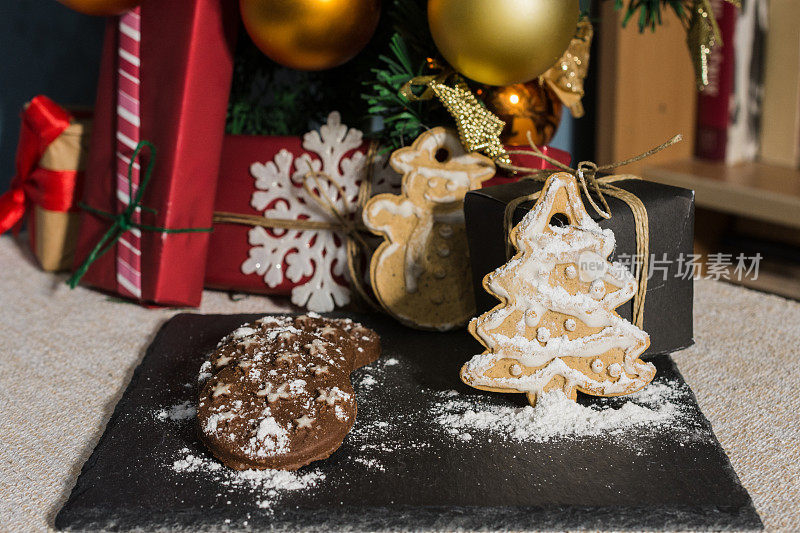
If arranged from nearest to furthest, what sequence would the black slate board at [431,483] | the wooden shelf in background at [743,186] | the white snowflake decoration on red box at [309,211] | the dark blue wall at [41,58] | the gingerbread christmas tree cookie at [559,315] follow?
the black slate board at [431,483]
the gingerbread christmas tree cookie at [559,315]
the white snowflake decoration on red box at [309,211]
the dark blue wall at [41,58]
the wooden shelf in background at [743,186]

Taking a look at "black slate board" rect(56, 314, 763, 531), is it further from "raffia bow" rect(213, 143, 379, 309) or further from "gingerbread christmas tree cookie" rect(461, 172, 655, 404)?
"raffia bow" rect(213, 143, 379, 309)

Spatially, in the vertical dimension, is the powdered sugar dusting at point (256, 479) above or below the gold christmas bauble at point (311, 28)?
below

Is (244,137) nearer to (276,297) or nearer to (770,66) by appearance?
(276,297)

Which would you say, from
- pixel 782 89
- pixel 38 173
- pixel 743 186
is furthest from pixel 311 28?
pixel 782 89

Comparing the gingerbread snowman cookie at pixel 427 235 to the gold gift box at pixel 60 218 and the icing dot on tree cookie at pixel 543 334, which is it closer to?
the icing dot on tree cookie at pixel 543 334

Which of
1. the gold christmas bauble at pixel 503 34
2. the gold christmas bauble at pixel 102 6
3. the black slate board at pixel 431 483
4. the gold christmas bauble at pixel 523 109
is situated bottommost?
the black slate board at pixel 431 483

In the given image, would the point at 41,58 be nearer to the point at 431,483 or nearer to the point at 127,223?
the point at 127,223

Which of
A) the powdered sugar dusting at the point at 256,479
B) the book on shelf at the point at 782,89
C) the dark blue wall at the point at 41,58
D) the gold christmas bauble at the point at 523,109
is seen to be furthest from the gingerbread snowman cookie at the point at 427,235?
the book on shelf at the point at 782,89
